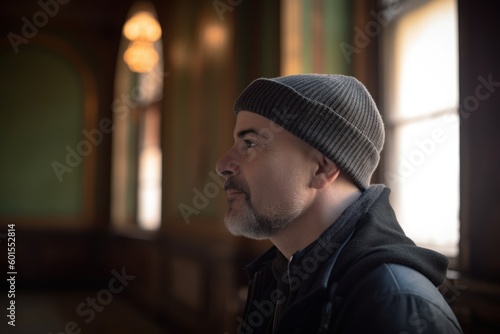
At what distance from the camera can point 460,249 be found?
2.39 meters

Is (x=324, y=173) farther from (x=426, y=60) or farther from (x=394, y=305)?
(x=426, y=60)

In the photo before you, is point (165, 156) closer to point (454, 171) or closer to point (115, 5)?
point (115, 5)

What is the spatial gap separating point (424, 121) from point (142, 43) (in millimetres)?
4143

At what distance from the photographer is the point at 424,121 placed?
2877 mm

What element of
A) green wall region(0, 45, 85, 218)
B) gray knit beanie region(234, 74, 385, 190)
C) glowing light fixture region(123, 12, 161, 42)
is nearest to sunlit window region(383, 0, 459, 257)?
gray knit beanie region(234, 74, 385, 190)

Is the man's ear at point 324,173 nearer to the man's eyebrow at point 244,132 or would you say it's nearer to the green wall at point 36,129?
the man's eyebrow at point 244,132

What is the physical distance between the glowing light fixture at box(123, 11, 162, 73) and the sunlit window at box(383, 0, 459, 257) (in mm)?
3561

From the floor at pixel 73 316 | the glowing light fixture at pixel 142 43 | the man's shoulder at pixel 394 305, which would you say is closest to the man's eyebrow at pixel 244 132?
the man's shoulder at pixel 394 305

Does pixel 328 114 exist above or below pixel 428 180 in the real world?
above

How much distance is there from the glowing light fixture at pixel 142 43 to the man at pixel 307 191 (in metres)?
5.05

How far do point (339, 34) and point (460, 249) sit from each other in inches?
64.2

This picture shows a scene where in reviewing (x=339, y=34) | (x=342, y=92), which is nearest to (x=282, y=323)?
(x=342, y=92)

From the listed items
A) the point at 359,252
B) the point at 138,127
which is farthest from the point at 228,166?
the point at 138,127

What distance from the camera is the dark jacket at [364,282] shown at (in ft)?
3.40
